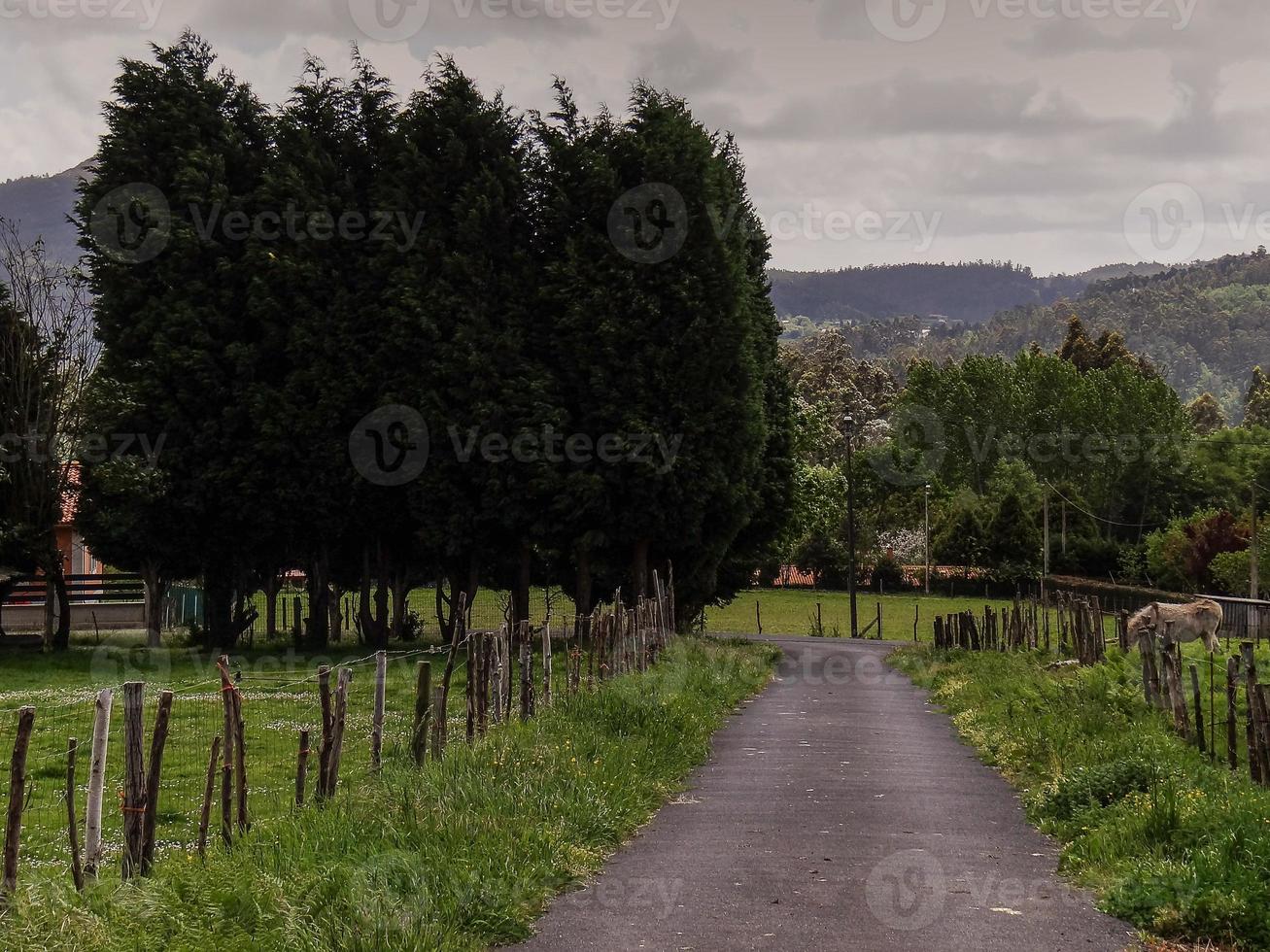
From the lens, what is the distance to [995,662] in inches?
1369

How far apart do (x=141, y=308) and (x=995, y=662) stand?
80.3 feet

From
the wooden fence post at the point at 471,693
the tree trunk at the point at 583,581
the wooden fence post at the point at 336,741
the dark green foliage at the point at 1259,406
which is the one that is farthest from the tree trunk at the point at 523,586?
the dark green foliage at the point at 1259,406

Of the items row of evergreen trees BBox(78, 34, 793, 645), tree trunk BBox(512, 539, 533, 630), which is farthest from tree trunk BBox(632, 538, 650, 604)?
tree trunk BBox(512, 539, 533, 630)

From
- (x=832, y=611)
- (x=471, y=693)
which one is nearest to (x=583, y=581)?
(x=471, y=693)

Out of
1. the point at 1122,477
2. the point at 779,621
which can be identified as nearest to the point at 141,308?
the point at 779,621

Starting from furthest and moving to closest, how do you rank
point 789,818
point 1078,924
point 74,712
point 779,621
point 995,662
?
point 779,621, point 995,662, point 74,712, point 789,818, point 1078,924

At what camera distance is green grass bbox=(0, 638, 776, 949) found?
28.5 feet

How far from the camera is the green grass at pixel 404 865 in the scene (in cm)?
870

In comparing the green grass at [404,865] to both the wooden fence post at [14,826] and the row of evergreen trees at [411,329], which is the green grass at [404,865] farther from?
the row of evergreen trees at [411,329]

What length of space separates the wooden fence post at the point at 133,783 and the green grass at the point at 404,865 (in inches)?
8.6

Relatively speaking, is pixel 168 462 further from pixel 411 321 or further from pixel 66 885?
pixel 66 885

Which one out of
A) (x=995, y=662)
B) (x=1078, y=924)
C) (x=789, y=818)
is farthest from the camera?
(x=995, y=662)

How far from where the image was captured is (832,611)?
263 feet

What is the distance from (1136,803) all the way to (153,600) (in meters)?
33.5
